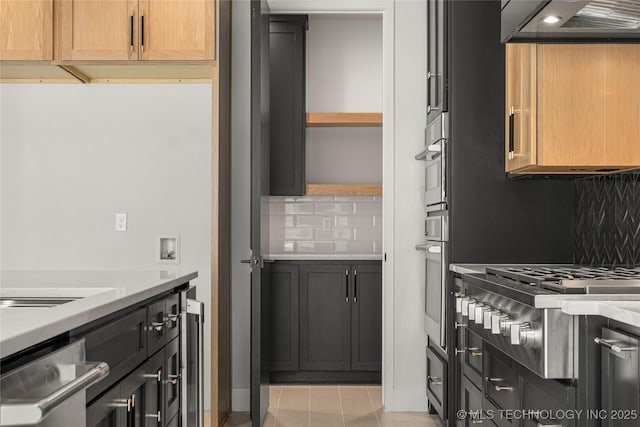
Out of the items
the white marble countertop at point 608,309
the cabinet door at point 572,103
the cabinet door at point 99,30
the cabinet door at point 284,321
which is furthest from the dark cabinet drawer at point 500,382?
the cabinet door at point 99,30

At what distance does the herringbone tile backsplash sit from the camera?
2.83 meters

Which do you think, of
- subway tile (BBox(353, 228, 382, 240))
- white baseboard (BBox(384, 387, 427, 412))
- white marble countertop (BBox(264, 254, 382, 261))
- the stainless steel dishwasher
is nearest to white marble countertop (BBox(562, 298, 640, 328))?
the stainless steel dishwasher

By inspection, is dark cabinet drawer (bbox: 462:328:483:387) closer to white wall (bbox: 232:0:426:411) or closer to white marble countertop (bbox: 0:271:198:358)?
white wall (bbox: 232:0:426:411)

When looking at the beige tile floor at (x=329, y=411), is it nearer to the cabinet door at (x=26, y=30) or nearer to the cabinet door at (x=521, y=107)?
the cabinet door at (x=521, y=107)

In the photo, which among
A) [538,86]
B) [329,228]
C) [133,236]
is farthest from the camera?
[329,228]

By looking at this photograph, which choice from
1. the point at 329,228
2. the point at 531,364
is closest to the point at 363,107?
the point at 329,228

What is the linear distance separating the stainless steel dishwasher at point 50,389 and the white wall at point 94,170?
2.73 meters

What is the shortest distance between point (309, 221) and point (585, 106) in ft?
9.14

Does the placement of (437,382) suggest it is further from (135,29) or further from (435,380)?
(135,29)

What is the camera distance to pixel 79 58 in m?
3.60

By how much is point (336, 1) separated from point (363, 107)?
4.49 feet

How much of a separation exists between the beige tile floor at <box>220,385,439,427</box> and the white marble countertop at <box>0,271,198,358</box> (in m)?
1.56

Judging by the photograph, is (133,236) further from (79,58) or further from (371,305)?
(371,305)

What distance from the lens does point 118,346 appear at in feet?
5.75
